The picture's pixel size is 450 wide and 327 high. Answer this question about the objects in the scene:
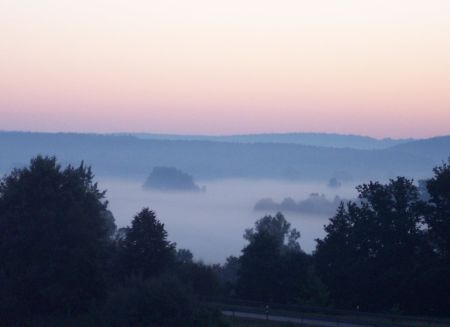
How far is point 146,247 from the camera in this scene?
29266 millimetres

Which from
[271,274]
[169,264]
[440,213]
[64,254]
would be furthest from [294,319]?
[440,213]

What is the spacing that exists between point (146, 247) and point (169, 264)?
1.00 meters

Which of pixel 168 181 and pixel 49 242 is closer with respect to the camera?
pixel 49 242

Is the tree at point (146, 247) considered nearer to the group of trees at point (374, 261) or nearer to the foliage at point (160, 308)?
the group of trees at point (374, 261)

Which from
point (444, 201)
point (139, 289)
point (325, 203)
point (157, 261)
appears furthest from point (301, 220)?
point (139, 289)

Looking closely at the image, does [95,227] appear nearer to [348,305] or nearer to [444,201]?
[348,305]

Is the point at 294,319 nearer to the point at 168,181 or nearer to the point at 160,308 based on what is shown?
the point at 160,308

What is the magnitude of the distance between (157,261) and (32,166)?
519 centimetres

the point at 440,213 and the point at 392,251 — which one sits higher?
the point at 440,213

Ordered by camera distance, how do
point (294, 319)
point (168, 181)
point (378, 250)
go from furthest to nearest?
point (168, 181) → point (378, 250) → point (294, 319)

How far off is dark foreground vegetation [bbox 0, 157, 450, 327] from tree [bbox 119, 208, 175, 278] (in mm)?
35

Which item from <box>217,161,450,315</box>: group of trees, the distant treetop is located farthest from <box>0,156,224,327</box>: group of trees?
the distant treetop

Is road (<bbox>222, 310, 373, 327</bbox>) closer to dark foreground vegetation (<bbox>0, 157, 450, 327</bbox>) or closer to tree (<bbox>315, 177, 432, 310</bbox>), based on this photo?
dark foreground vegetation (<bbox>0, 157, 450, 327</bbox>)

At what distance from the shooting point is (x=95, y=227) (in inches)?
1109
